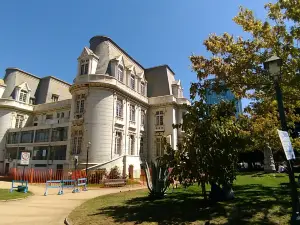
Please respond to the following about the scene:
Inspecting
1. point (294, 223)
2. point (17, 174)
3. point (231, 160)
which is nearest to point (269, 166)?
point (231, 160)

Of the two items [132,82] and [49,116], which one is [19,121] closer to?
[49,116]

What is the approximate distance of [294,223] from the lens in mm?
6422

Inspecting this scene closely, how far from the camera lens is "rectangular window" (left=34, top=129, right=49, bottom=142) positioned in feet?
114

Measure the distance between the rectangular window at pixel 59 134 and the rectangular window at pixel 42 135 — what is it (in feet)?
4.77

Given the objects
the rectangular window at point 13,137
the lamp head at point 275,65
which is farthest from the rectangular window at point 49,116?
the lamp head at point 275,65

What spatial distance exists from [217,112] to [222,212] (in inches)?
169

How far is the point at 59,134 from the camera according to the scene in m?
33.3

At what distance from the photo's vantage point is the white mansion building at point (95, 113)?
93.7 ft

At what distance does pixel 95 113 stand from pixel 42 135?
1221cm

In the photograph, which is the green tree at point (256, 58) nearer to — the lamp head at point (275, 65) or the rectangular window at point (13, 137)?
the lamp head at point (275, 65)

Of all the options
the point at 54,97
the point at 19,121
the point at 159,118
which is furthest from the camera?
the point at 54,97

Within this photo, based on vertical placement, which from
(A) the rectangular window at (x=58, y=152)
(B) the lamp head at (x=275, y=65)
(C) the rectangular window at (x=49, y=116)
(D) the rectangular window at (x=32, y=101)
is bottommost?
(A) the rectangular window at (x=58, y=152)

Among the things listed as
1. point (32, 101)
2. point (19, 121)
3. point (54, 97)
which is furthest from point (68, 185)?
point (32, 101)

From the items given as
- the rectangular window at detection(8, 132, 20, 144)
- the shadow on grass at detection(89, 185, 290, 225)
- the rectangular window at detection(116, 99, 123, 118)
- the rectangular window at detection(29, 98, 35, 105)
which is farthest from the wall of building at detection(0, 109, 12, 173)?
the shadow on grass at detection(89, 185, 290, 225)
